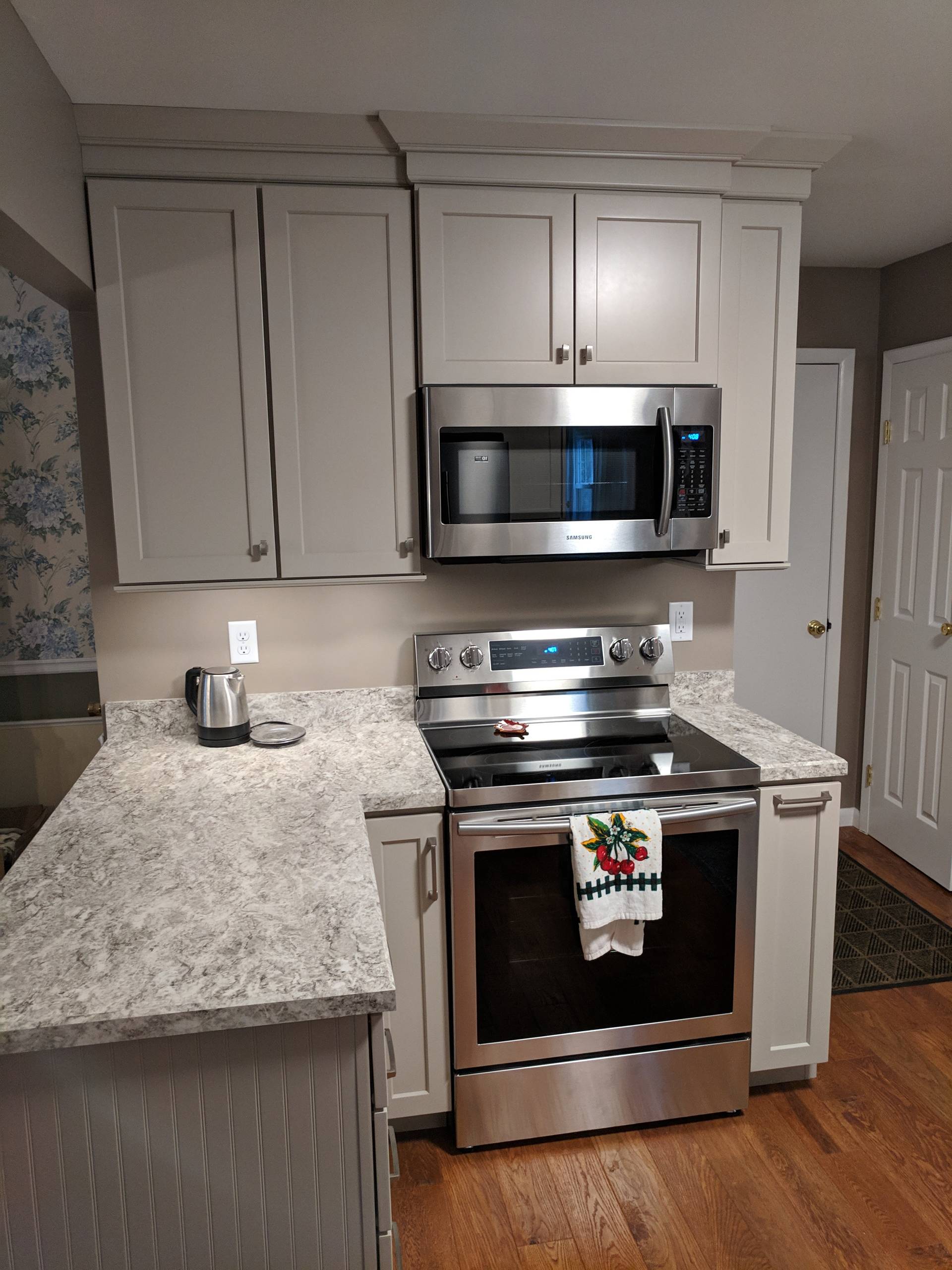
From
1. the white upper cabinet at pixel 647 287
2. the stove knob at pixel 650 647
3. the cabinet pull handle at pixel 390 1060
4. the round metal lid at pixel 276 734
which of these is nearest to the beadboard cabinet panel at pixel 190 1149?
the cabinet pull handle at pixel 390 1060

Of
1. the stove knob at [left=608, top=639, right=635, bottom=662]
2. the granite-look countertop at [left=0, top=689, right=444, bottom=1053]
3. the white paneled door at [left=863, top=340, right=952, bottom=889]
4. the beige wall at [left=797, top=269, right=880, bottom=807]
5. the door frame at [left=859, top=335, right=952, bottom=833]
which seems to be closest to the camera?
the granite-look countertop at [left=0, top=689, right=444, bottom=1053]

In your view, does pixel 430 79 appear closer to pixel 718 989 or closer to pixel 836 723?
pixel 718 989

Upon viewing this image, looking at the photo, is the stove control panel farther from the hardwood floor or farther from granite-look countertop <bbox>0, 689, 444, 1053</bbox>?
the hardwood floor

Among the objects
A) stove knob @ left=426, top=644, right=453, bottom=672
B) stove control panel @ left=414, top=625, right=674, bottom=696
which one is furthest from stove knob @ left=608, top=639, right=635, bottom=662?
stove knob @ left=426, top=644, right=453, bottom=672

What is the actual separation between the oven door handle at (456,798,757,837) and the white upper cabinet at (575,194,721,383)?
1070mm

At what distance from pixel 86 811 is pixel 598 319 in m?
1.65

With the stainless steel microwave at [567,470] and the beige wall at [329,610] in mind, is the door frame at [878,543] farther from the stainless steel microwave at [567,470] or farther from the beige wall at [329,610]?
the stainless steel microwave at [567,470]

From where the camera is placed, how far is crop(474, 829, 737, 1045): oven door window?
199 centimetres

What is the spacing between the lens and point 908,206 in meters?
2.73

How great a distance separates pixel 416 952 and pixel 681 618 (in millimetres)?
1281

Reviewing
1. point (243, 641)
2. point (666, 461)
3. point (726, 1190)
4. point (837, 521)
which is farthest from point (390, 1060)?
point (837, 521)

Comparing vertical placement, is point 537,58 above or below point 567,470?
above

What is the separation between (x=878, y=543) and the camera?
146 inches

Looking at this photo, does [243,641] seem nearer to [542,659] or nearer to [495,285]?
[542,659]
